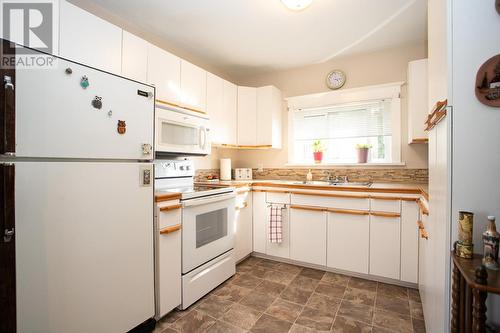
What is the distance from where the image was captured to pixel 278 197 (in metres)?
2.84

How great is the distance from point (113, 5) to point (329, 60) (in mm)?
2450

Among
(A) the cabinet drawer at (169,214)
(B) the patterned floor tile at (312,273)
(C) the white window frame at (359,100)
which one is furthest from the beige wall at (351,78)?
(A) the cabinet drawer at (169,214)

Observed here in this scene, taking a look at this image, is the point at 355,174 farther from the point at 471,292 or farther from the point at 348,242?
the point at 471,292

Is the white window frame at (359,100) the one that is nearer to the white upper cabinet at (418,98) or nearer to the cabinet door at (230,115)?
the white upper cabinet at (418,98)

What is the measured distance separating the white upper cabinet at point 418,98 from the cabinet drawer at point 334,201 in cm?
81

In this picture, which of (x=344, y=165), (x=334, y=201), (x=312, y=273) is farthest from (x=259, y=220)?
(x=344, y=165)

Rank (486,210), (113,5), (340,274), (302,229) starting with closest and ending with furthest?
1. (486,210)
2. (113,5)
3. (340,274)
4. (302,229)

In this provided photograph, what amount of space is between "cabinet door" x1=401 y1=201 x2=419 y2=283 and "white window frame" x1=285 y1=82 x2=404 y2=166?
2.50 ft

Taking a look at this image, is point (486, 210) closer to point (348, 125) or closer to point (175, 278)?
point (175, 278)

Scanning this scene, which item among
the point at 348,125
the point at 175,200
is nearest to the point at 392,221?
the point at 348,125

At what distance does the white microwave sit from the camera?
2.00 m

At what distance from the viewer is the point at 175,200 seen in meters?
1.85

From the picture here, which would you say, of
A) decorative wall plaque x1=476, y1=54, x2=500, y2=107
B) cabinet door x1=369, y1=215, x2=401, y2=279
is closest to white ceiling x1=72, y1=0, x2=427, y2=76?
decorative wall plaque x1=476, y1=54, x2=500, y2=107

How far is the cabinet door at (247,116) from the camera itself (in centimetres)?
330
